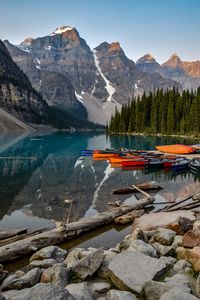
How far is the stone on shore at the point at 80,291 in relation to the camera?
8594mm

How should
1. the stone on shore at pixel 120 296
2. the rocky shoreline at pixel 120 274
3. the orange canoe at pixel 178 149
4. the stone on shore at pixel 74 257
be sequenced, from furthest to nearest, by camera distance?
the orange canoe at pixel 178 149, the stone on shore at pixel 74 257, the rocky shoreline at pixel 120 274, the stone on shore at pixel 120 296

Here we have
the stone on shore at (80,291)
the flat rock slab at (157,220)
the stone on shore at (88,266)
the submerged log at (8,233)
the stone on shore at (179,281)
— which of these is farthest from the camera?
the flat rock slab at (157,220)

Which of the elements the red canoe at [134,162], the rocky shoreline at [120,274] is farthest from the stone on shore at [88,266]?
the red canoe at [134,162]

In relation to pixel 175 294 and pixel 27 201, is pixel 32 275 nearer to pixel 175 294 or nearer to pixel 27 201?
pixel 175 294

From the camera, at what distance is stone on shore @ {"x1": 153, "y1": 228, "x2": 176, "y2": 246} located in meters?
13.0

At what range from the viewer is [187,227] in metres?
14.1

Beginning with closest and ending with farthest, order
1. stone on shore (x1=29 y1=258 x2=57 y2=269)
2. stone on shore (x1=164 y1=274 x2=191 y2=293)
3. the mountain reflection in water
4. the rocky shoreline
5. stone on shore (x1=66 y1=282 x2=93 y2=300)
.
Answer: the rocky shoreline → stone on shore (x1=66 y1=282 x2=93 y2=300) → stone on shore (x1=164 y1=274 x2=191 y2=293) → stone on shore (x1=29 y1=258 x2=57 y2=269) → the mountain reflection in water

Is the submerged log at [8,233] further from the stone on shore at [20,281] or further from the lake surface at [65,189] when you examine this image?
the stone on shore at [20,281]

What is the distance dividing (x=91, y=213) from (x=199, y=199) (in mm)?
7923

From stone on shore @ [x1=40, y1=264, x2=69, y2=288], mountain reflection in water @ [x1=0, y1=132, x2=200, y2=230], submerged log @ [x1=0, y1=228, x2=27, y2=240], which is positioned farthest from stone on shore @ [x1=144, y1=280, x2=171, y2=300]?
mountain reflection in water @ [x1=0, y1=132, x2=200, y2=230]

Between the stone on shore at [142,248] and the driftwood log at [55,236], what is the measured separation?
4381 millimetres

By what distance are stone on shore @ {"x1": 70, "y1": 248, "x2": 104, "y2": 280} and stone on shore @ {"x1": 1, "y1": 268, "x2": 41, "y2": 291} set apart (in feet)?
3.93

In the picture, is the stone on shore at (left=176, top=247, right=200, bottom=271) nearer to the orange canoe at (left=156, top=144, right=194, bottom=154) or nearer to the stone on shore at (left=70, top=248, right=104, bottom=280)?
the stone on shore at (left=70, top=248, right=104, bottom=280)

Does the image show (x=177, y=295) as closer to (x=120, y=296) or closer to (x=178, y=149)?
(x=120, y=296)
